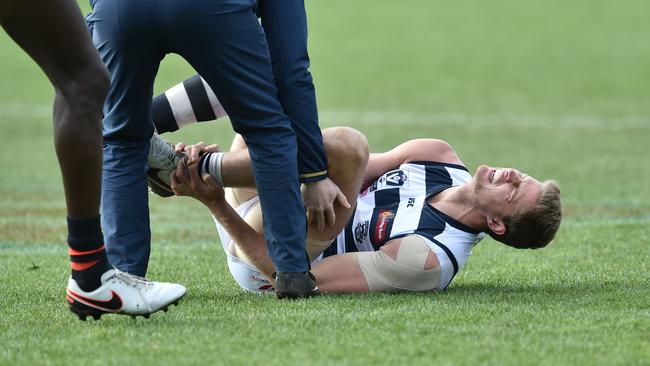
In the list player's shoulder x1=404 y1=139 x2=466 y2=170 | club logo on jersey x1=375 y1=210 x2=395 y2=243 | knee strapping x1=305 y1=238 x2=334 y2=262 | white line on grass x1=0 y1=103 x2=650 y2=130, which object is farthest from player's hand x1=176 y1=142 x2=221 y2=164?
white line on grass x1=0 y1=103 x2=650 y2=130

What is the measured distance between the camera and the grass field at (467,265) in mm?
4402

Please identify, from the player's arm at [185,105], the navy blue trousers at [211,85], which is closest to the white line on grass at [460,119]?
the player's arm at [185,105]

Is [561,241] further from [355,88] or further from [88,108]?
[355,88]

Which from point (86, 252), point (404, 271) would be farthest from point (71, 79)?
point (404, 271)

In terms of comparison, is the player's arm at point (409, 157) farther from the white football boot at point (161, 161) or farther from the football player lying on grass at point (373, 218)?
the white football boot at point (161, 161)

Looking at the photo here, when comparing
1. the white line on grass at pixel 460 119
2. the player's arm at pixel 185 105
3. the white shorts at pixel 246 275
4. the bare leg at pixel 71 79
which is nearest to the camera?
the bare leg at pixel 71 79

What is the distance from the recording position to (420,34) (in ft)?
77.3

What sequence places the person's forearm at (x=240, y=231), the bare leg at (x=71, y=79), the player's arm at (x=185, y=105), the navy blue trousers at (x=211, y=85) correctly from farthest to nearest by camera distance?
1. the player's arm at (x=185, y=105)
2. the person's forearm at (x=240, y=231)
3. the navy blue trousers at (x=211, y=85)
4. the bare leg at (x=71, y=79)

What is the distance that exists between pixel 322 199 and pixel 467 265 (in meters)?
1.49

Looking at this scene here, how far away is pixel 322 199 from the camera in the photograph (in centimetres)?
554

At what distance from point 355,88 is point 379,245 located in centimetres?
1254

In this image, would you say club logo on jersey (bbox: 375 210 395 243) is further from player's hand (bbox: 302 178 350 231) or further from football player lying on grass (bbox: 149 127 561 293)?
player's hand (bbox: 302 178 350 231)

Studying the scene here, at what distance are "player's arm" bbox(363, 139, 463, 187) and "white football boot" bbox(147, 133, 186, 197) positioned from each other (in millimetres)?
1084

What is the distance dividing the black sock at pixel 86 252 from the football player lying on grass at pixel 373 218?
1.08 meters
